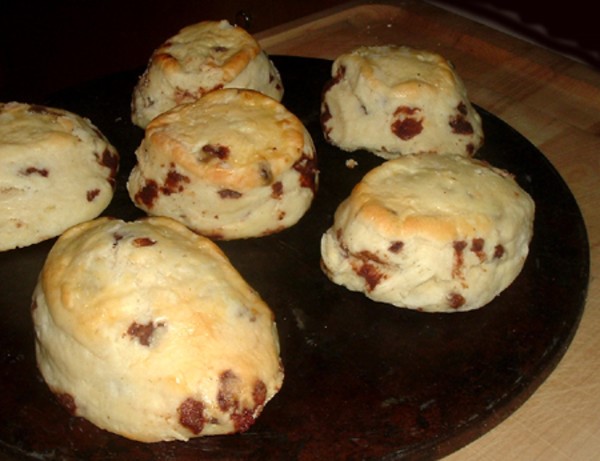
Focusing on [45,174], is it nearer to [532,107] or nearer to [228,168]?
[228,168]

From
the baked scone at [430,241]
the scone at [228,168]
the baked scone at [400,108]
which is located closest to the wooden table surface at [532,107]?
the baked scone at [430,241]

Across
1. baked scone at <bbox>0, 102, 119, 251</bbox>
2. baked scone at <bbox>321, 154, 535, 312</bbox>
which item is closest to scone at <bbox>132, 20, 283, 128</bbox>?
baked scone at <bbox>0, 102, 119, 251</bbox>

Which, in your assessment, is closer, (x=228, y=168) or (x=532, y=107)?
(x=228, y=168)

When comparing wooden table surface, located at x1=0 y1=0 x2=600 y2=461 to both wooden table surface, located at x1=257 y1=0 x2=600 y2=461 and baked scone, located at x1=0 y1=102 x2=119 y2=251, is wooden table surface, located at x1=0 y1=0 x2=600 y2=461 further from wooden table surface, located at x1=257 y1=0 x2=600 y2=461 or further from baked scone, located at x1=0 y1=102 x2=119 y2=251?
baked scone, located at x1=0 y1=102 x2=119 y2=251

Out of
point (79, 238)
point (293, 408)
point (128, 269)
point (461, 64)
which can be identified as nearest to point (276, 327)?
point (293, 408)

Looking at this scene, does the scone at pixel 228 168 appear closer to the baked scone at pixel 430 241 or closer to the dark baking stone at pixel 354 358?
the dark baking stone at pixel 354 358

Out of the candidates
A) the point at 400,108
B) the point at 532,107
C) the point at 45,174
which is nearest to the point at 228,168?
the point at 45,174

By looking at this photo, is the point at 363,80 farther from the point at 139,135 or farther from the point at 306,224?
the point at 139,135
